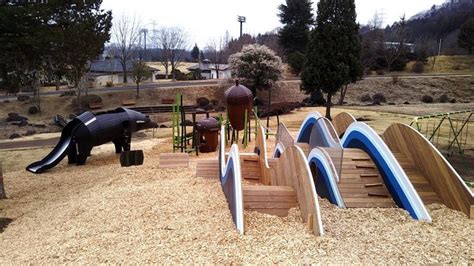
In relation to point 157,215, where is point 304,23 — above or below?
above

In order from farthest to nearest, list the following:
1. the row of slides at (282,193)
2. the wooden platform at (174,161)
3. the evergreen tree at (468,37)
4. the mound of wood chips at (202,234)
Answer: the evergreen tree at (468,37), the wooden platform at (174,161), the row of slides at (282,193), the mound of wood chips at (202,234)

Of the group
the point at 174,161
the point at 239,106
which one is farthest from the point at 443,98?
the point at 174,161

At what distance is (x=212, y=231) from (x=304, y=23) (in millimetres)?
43955

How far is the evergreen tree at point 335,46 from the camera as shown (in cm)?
2403

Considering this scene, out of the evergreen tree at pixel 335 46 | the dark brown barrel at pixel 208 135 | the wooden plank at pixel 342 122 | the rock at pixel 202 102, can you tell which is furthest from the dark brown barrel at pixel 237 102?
the rock at pixel 202 102

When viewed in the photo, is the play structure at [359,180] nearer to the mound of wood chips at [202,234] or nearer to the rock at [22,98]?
the mound of wood chips at [202,234]

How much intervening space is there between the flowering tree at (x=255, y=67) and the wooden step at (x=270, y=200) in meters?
26.1

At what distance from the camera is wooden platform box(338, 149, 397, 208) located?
7289 mm

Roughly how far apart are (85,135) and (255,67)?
2009 cm

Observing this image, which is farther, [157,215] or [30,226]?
[30,226]

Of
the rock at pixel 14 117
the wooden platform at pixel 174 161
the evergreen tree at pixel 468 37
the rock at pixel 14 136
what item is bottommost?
the rock at pixel 14 136

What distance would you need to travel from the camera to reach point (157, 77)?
58656mm

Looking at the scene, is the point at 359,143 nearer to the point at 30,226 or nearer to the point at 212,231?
the point at 212,231

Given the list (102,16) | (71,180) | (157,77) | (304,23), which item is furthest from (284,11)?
(71,180)
